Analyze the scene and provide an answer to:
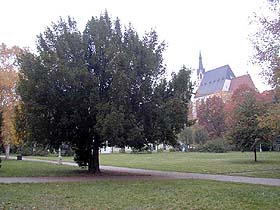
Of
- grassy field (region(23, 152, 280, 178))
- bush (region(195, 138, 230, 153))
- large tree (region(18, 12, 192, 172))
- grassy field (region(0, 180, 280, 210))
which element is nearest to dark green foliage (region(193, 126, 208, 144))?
bush (region(195, 138, 230, 153))

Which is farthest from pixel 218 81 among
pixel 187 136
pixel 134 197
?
pixel 134 197

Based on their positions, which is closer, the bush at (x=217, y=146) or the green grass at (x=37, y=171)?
the green grass at (x=37, y=171)

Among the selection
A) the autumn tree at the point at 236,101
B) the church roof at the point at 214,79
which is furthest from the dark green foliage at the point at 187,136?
the church roof at the point at 214,79

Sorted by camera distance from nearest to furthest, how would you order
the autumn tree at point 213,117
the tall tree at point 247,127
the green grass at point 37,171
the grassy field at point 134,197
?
the grassy field at point 134,197
the green grass at point 37,171
the tall tree at point 247,127
the autumn tree at point 213,117

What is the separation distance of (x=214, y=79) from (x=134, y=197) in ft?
372

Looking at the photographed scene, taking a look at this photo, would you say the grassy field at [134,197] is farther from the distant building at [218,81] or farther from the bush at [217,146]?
the distant building at [218,81]

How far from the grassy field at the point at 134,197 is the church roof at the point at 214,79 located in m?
102

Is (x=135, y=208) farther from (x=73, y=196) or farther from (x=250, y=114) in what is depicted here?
(x=250, y=114)

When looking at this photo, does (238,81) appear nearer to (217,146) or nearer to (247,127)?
(217,146)

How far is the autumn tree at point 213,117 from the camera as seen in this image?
81.9 metres

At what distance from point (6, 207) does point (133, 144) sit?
39.0ft

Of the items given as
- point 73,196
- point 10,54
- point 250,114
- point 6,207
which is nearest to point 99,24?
point 73,196

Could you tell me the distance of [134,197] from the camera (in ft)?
41.8

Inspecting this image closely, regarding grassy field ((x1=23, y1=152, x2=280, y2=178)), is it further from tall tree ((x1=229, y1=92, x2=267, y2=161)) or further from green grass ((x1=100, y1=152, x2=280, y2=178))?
tall tree ((x1=229, y1=92, x2=267, y2=161))
